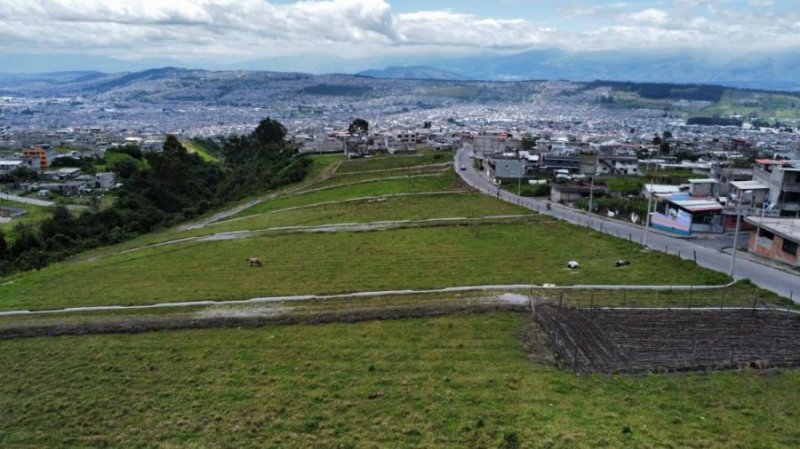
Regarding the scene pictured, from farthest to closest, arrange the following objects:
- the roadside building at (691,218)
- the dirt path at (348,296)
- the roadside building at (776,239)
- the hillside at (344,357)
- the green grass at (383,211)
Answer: the green grass at (383,211)
the roadside building at (691,218)
the roadside building at (776,239)
the dirt path at (348,296)
the hillside at (344,357)

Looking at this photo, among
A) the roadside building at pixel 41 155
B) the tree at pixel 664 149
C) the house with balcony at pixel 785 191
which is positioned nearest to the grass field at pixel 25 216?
the roadside building at pixel 41 155

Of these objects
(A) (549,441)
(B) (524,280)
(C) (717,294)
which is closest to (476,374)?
(A) (549,441)

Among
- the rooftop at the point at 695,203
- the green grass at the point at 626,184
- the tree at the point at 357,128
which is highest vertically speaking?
the tree at the point at 357,128

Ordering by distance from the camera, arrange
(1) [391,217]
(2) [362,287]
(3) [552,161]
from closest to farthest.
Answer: (2) [362,287] < (1) [391,217] < (3) [552,161]

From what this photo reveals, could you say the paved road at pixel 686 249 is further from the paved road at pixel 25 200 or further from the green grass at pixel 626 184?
the paved road at pixel 25 200

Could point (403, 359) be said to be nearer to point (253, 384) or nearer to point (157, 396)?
point (253, 384)

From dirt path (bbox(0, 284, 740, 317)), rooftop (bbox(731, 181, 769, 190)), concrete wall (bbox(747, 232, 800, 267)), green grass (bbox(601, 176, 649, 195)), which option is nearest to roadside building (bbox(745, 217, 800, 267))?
concrete wall (bbox(747, 232, 800, 267))
